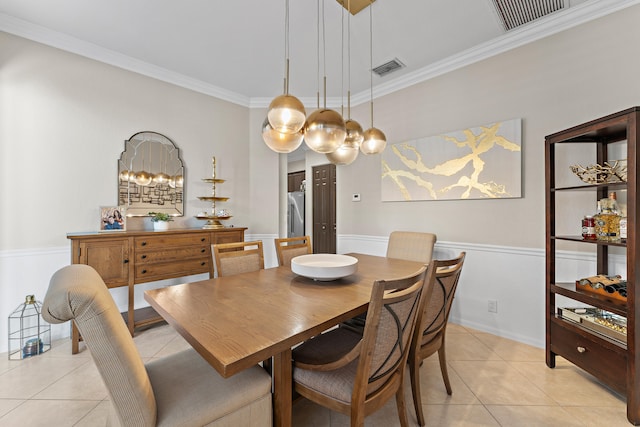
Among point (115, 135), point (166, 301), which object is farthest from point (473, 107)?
point (115, 135)

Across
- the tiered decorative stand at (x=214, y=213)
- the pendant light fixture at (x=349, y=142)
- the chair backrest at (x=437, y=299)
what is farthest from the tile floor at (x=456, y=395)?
the pendant light fixture at (x=349, y=142)

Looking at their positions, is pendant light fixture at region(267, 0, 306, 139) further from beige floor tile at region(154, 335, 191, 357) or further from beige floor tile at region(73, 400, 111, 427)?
beige floor tile at region(154, 335, 191, 357)

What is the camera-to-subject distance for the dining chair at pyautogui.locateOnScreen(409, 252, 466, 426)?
1.39 m

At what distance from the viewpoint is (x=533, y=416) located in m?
1.55

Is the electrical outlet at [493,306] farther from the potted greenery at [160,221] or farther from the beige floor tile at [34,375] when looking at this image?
the beige floor tile at [34,375]

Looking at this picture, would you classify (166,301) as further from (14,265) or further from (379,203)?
(379,203)

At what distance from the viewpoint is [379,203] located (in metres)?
3.48

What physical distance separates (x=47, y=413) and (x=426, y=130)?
3.70 meters

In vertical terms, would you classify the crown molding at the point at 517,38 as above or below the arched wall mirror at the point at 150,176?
above

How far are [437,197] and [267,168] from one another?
2.25 metres

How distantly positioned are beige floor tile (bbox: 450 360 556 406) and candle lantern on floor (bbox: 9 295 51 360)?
10.7 ft

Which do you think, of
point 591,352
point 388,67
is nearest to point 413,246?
point 591,352

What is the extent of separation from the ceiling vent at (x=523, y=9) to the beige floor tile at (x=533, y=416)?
2730mm

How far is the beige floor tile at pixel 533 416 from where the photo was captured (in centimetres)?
149
